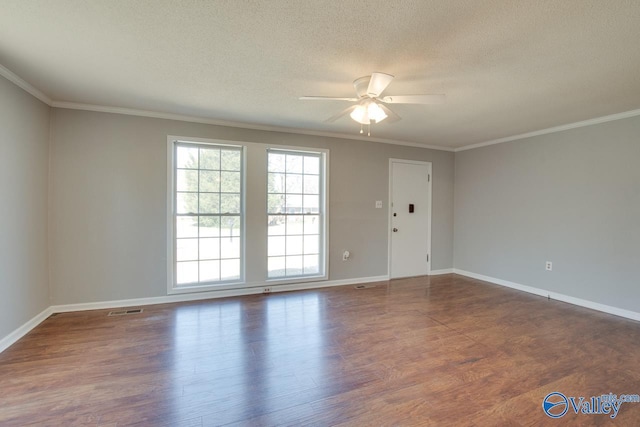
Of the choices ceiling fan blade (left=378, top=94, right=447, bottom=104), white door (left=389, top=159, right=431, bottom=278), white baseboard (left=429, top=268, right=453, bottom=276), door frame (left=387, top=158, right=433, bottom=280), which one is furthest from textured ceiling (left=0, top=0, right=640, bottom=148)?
white baseboard (left=429, top=268, right=453, bottom=276)

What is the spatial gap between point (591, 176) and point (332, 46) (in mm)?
3840

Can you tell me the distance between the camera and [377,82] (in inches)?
84.9

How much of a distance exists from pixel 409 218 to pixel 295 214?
2.16 metres

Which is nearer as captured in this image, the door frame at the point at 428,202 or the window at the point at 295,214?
the window at the point at 295,214

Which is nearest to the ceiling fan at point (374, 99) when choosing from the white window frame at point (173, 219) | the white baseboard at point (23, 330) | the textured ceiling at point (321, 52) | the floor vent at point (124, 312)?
the textured ceiling at point (321, 52)

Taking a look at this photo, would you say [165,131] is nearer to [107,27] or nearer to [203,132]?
[203,132]

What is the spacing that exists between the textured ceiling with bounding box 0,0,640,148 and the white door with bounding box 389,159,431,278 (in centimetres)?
188

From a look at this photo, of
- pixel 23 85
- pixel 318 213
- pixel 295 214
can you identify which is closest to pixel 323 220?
pixel 318 213

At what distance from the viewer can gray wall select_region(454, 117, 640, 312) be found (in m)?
3.38

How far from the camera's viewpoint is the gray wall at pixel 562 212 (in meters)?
3.38

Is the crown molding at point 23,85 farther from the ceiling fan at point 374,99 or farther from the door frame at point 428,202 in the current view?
the door frame at point 428,202

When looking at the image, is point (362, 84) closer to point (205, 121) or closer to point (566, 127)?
point (205, 121)

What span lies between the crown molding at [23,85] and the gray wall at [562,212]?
6145 mm

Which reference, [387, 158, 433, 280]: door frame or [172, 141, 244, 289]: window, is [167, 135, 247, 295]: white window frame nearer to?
[172, 141, 244, 289]: window
